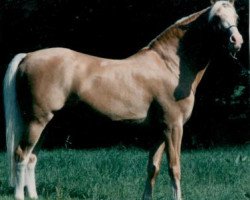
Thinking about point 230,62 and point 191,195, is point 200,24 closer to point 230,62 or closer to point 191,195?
point 191,195

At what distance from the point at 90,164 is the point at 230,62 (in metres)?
5.96

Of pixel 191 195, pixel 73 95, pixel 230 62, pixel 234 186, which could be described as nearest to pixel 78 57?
pixel 73 95

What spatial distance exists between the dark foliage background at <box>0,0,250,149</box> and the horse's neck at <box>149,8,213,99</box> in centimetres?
659

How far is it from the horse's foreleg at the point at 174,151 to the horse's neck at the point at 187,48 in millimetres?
501

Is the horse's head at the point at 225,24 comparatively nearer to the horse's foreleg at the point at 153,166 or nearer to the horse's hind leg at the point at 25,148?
the horse's foreleg at the point at 153,166

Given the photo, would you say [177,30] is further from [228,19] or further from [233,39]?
[233,39]

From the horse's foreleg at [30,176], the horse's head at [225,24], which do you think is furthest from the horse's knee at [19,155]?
the horse's head at [225,24]

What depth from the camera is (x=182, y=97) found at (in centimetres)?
661

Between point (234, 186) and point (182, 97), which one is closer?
point (182, 97)

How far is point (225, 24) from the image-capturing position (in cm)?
647

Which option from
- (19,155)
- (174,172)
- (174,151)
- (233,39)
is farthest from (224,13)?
(19,155)

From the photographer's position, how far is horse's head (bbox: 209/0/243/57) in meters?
6.38

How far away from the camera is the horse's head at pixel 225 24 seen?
6.38 meters

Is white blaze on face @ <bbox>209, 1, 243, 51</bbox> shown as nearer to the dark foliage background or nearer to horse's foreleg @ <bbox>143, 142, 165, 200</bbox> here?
horse's foreleg @ <bbox>143, 142, 165, 200</bbox>
